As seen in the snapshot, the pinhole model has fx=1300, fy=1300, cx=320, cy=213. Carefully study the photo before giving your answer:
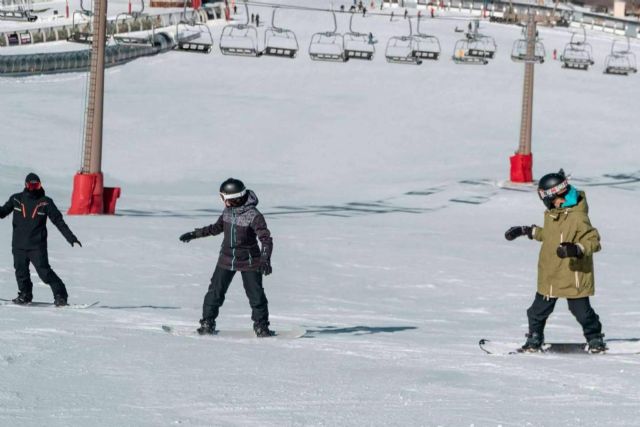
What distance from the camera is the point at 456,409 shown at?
6793 millimetres

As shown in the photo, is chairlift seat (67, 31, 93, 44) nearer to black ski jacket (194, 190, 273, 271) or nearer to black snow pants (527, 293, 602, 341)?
black ski jacket (194, 190, 273, 271)

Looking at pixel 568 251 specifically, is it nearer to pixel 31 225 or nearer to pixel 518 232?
pixel 518 232

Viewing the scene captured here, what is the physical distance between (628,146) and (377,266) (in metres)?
26.6

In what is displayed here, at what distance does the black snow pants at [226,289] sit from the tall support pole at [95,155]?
43.0 feet

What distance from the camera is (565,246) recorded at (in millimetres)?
8250

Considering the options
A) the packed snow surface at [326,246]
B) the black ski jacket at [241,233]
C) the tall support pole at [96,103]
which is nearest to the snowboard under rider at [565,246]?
the packed snow surface at [326,246]

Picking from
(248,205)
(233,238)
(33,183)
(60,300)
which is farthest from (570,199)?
(60,300)

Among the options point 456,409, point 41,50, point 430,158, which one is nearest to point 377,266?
point 456,409

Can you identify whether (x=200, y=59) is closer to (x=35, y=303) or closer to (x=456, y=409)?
(x=35, y=303)

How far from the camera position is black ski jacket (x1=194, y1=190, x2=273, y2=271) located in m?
9.04

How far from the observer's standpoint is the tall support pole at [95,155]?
2212 centimetres

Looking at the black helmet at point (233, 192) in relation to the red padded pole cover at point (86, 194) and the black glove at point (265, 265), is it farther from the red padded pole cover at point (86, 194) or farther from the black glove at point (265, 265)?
the red padded pole cover at point (86, 194)

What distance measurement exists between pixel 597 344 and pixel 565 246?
1.02 meters

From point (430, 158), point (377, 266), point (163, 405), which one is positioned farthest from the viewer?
point (430, 158)
